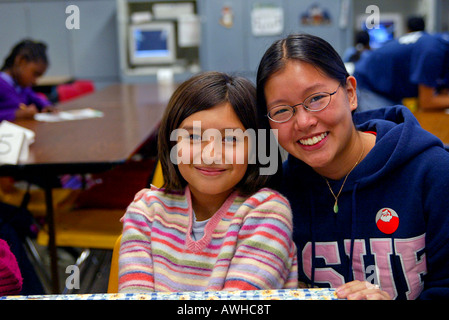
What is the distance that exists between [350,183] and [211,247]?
305mm

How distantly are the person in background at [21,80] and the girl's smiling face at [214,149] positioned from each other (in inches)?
67.4

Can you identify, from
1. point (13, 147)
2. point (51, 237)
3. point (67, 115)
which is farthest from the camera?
point (67, 115)

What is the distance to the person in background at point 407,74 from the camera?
3.60ft

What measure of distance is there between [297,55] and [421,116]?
39 cm

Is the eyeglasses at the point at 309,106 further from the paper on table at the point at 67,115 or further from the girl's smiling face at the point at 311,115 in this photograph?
the paper on table at the point at 67,115

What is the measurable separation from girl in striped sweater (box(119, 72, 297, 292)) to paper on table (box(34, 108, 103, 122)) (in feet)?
5.45

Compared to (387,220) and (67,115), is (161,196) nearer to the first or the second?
(387,220)

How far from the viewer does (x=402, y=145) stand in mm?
877

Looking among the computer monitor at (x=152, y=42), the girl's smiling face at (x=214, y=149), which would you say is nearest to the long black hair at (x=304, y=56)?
the girl's smiling face at (x=214, y=149)

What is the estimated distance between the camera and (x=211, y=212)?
939 mm

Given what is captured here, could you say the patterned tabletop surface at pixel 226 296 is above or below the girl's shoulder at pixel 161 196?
below

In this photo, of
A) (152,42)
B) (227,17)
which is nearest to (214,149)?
(227,17)

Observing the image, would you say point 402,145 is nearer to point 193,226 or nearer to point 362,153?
point 362,153

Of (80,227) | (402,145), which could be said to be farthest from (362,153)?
(80,227)
